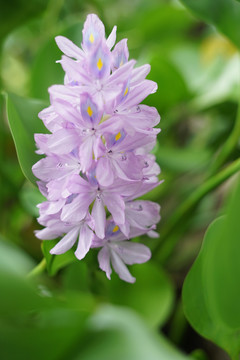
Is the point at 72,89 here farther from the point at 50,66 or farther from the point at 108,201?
the point at 50,66

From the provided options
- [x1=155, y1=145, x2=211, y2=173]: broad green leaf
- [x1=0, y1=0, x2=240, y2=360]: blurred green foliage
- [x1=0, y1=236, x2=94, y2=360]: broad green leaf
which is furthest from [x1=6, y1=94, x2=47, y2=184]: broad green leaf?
[x1=155, y1=145, x2=211, y2=173]: broad green leaf

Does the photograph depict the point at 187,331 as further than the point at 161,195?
No

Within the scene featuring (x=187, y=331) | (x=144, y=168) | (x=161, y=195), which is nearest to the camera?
(x=144, y=168)

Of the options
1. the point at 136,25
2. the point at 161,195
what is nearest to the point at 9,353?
the point at 161,195

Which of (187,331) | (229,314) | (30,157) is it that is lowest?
(187,331)

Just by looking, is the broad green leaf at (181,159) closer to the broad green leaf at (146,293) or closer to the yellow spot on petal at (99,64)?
the broad green leaf at (146,293)

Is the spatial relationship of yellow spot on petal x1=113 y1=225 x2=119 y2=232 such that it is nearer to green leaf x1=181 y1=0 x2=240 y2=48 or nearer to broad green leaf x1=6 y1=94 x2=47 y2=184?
broad green leaf x1=6 y1=94 x2=47 y2=184
